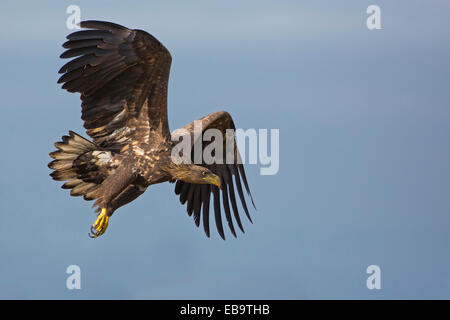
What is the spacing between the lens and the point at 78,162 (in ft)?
56.6

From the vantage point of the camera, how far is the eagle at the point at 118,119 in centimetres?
1680

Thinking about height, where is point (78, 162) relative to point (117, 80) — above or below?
below

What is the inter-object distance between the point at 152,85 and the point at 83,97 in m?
0.95

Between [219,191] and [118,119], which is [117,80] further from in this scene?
[219,191]

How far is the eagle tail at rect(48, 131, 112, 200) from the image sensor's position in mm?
17188

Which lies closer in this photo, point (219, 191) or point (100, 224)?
point (100, 224)

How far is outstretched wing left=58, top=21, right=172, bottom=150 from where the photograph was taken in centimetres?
1678

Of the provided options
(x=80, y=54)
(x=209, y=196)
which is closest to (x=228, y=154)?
(x=209, y=196)

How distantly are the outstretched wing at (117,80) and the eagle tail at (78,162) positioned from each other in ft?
0.65

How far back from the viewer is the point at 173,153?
682 inches

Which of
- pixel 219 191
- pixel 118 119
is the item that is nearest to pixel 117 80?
pixel 118 119

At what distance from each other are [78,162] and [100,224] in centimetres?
124

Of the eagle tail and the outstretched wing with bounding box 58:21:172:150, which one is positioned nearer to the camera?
the outstretched wing with bounding box 58:21:172:150

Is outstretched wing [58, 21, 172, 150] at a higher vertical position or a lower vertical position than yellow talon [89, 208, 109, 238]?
higher
